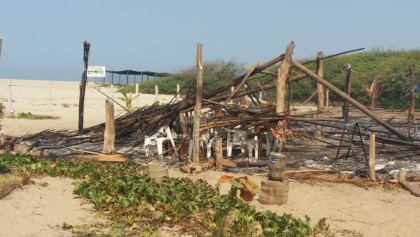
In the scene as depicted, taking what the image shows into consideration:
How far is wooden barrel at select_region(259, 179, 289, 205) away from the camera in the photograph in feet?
21.9

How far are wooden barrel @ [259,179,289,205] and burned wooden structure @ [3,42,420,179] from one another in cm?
223

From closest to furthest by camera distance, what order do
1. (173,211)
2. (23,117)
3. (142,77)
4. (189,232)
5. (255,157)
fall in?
(189,232), (173,211), (255,157), (23,117), (142,77)

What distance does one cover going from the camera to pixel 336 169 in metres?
9.11

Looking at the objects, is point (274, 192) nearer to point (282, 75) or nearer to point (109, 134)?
point (282, 75)

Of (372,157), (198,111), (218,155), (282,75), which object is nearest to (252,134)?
(218,155)

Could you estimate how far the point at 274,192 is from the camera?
264 inches

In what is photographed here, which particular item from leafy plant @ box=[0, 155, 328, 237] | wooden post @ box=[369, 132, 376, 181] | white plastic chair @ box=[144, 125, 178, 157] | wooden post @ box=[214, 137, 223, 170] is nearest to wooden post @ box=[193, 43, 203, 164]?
wooden post @ box=[214, 137, 223, 170]

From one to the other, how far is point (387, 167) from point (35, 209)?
627 centimetres

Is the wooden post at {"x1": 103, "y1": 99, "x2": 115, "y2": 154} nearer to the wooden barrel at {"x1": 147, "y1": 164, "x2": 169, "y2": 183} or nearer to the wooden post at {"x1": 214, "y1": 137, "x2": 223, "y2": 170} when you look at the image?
the wooden post at {"x1": 214, "y1": 137, "x2": 223, "y2": 170}

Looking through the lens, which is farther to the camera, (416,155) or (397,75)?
(397,75)

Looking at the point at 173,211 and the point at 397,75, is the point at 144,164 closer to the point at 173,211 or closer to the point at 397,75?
the point at 173,211

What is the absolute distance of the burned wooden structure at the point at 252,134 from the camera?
30.5 feet

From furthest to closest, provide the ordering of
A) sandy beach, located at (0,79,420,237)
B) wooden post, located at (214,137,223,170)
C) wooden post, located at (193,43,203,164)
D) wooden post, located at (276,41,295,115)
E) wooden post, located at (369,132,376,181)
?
wooden post, located at (214,137,223,170)
wooden post, located at (193,43,203,164)
wooden post, located at (276,41,295,115)
wooden post, located at (369,132,376,181)
sandy beach, located at (0,79,420,237)

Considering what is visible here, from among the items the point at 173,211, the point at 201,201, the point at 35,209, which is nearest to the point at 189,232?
the point at 173,211
